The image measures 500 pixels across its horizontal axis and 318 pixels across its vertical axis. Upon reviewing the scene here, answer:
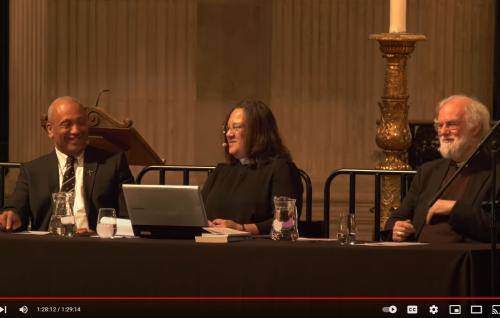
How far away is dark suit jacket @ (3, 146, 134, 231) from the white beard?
1842mm

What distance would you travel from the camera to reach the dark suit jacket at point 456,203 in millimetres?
6844

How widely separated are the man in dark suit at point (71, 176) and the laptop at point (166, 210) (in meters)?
1.12

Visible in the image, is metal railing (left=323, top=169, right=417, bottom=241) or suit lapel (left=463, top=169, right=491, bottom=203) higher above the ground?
suit lapel (left=463, top=169, right=491, bottom=203)

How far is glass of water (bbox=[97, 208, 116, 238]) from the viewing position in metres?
6.88

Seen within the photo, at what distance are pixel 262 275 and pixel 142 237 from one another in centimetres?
79

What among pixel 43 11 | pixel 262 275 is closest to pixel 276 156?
pixel 262 275

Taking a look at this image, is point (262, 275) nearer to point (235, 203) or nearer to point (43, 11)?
point (235, 203)

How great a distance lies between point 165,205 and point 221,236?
34cm

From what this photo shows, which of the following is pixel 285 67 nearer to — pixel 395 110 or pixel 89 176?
pixel 395 110
